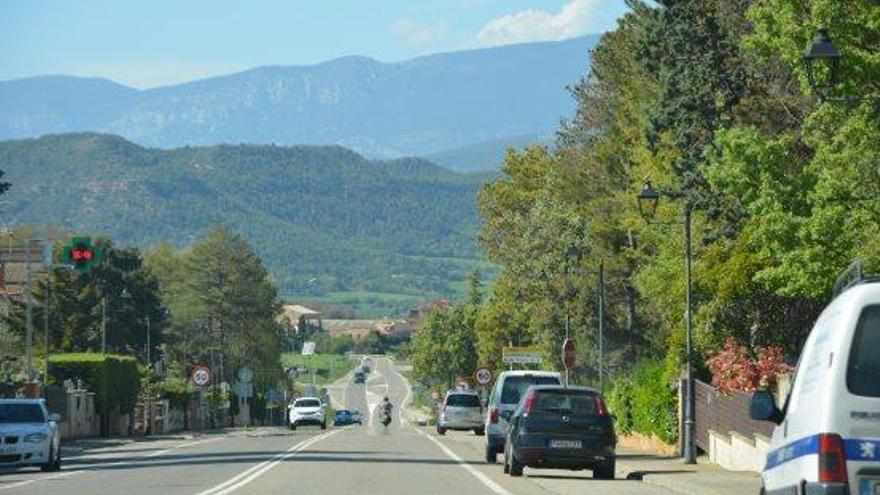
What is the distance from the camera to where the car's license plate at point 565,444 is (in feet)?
106

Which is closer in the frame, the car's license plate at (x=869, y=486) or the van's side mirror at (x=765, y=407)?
the car's license plate at (x=869, y=486)

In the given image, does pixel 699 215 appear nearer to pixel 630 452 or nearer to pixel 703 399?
pixel 630 452

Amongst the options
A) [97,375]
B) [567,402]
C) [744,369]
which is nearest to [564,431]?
[567,402]

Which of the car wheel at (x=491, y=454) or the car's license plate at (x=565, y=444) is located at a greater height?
the car's license plate at (x=565, y=444)

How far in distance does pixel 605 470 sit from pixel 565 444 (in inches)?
45.7

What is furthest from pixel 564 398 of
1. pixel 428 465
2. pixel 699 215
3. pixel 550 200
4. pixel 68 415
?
pixel 550 200

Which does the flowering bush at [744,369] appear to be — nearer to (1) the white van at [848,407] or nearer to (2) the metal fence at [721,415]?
(2) the metal fence at [721,415]

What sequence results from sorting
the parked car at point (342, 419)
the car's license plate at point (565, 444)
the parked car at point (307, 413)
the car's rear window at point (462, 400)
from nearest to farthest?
the car's license plate at point (565, 444) < the car's rear window at point (462, 400) < the parked car at point (307, 413) < the parked car at point (342, 419)

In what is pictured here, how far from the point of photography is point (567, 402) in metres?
32.7

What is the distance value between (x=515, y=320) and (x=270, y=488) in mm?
55095

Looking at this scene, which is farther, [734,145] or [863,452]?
→ [734,145]

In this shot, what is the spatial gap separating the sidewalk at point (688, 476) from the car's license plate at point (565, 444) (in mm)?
1361

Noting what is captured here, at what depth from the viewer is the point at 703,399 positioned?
39.1 metres

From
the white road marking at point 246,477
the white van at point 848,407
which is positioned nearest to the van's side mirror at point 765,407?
the white van at point 848,407
